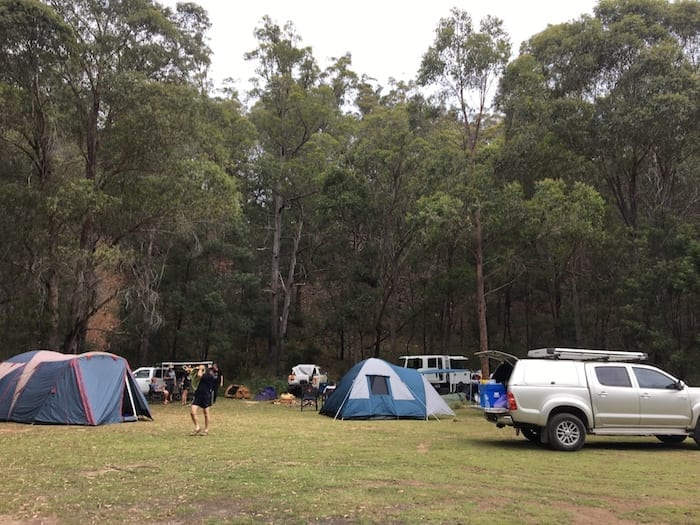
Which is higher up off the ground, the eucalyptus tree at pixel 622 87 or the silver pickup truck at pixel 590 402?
the eucalyptus tree at pixel 622 87

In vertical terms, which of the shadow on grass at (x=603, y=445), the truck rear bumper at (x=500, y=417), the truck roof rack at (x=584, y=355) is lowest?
the shadow on grass at (x=603, y=445)

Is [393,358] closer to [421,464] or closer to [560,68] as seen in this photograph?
[560,68]

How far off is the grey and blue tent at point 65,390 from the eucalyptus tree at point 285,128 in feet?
49.6

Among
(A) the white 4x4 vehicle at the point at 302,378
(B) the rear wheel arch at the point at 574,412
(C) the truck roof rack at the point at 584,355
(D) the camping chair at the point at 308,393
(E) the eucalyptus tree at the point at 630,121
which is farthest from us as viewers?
(A) the white 4x4 vehicle at the point at 302,378

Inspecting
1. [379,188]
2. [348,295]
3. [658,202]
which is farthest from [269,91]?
[658,202]

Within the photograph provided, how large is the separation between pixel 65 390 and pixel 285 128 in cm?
1920

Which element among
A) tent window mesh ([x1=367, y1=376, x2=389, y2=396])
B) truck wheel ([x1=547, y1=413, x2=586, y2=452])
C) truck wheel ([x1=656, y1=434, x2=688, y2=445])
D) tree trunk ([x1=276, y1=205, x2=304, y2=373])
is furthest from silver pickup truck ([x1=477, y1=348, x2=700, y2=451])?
tree trunk ([x1=276, y1=205, x2=304, y2=373])

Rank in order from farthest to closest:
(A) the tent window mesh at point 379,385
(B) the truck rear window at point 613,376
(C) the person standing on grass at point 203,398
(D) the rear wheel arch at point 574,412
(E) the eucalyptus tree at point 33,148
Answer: (E) the eucalyptus tree at point 33,148 → (A) the tent window mesh at point 379,385 → (C) the person standing on grass at point 203,398 → (B) the truck rear window at point 613,376 → (D) the rear wheel arch at point 574,412

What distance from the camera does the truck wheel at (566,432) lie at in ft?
30.9

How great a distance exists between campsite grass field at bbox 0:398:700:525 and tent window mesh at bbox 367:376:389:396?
3.29 m

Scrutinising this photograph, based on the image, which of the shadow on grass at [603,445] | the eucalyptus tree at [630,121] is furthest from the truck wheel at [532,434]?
the eucalyptus tree at [630,121]

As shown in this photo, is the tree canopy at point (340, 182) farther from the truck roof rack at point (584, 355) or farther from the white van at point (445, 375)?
the truck roof rack at point (584, 355)

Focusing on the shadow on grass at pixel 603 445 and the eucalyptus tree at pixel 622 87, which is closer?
the shadow on grass at pixel 603 445

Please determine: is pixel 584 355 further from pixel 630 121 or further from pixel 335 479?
pixel 630 121
